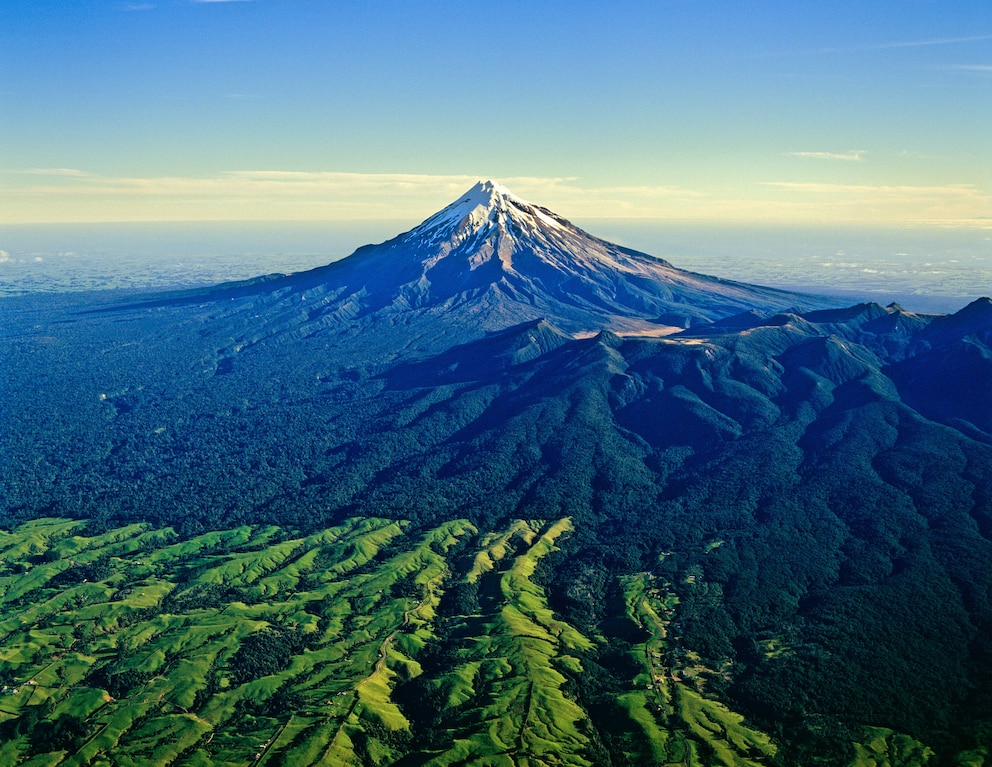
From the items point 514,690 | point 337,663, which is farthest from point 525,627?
point 337,663

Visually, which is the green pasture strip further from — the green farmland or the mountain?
the mountain

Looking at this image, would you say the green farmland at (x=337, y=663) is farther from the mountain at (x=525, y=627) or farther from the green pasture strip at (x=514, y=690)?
the mountain at (x=525, y=627)

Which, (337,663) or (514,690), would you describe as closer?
(514,690)

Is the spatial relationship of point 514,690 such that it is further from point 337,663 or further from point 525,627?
point 337,663

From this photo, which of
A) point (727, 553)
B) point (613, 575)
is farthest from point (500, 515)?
point (727, 553)

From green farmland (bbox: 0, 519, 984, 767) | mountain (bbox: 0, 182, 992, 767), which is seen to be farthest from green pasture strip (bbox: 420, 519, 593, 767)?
mountain (bbox: 0, 182, 992, 767)

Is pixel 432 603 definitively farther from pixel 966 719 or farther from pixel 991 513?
pixel 991 513

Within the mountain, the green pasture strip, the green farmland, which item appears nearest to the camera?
the green pasture strip

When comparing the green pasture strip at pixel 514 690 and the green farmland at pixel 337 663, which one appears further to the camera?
the green farmland at pixel 337 663

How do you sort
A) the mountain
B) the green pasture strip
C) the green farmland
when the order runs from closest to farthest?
the green pasture strip < the green farmland < the mountain

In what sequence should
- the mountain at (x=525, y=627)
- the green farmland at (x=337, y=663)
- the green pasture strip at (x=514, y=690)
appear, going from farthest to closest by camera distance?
the mountain at (x=525, y=627), the green farmland at (x=337, y=663), the green pasture strip at (x=514, y=690)

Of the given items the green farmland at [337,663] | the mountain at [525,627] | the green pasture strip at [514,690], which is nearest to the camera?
the green pasture strip at [514,690]

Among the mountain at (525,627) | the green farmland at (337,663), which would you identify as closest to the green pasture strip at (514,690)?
the green farmland at (337,663)
